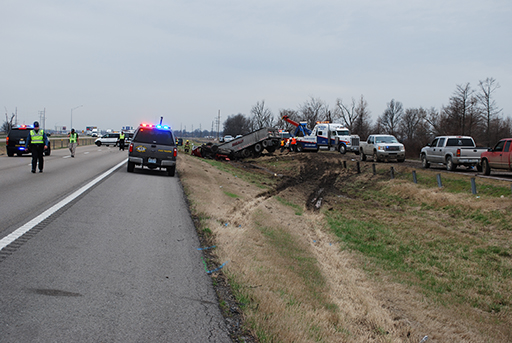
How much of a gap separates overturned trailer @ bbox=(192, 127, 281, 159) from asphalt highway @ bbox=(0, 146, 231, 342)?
29.7 m

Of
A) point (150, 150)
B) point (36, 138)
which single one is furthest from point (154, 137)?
point (36, 138)

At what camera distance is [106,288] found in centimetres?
514

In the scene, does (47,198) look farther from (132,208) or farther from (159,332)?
Answer: (159,332)

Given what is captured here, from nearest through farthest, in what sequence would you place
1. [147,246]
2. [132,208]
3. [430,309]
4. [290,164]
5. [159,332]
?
[159,332], [147,246], [430,309], [132,208], [290,164]

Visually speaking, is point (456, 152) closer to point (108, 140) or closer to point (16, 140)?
point (16, 140)

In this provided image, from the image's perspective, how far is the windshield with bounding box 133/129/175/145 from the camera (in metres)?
19.2

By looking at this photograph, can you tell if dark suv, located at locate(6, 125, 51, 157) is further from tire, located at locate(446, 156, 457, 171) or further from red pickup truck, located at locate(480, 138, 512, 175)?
red pickup truck, located at locate(480, 138, 512, 175)

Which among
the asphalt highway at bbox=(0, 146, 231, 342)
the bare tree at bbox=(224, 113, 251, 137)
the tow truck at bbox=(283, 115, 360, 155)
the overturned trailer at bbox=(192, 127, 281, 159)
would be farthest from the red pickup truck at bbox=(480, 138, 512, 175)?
the bare tree at bbox=(224, 113, 251, 137)

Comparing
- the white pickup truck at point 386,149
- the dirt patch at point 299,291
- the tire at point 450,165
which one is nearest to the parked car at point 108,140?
the white pickup truck at point 386,149

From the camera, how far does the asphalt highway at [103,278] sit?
410 cm

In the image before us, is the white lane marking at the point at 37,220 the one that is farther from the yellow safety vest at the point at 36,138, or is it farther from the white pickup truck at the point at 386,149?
the white pickup truck at the point at 386,149

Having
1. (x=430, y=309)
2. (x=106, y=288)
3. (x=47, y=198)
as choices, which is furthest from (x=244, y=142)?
(x=106, y=288)

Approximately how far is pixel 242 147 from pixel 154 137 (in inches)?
844

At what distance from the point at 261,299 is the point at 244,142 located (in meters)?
35.4
